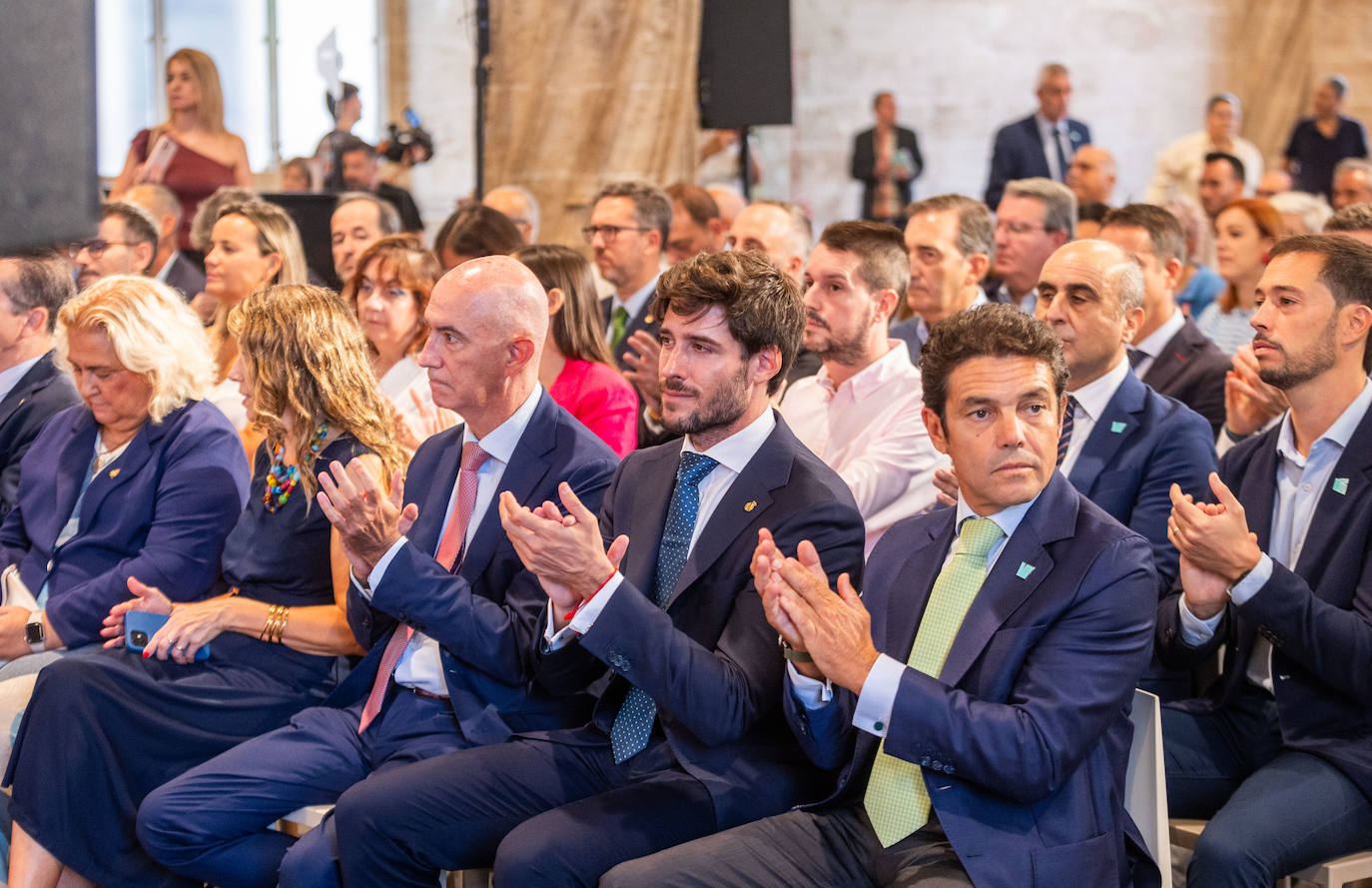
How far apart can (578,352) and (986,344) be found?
6.37 feet

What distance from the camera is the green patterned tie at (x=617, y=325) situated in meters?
5.88

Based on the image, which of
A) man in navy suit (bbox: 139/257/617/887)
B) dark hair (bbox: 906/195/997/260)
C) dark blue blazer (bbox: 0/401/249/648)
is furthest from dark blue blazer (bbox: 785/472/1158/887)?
dark hair (bbox: 906/195/997/260)

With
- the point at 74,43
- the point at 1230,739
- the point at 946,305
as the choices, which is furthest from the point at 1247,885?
the point at 946,305

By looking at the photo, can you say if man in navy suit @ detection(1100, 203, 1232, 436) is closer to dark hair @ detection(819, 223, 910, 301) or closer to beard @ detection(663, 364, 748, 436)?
dark hair @ detection(819, 223, 910, 301)

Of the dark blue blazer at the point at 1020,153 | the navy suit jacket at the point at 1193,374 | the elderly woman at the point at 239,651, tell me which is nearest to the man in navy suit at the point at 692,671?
the elderly woman at the point at 239,651

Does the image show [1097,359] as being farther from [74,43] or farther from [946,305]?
[74,43]

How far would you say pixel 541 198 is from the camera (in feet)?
24.2

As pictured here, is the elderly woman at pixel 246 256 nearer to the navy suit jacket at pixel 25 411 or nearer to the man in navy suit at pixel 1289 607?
the navy suit jacket at pixel 25 411

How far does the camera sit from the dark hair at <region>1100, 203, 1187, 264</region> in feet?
16.2

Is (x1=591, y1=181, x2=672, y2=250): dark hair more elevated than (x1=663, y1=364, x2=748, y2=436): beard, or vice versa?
(x1=591, y1=181, x2=672, y2=250): dark hair

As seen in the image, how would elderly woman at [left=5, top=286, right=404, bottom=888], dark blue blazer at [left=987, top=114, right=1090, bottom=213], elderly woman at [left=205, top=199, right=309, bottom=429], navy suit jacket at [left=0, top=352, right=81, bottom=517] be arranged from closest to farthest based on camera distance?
elderly woman at [left=5, top=286, right=404, bottom=888] → navy suit jacket at [left=0, top=352, right=81, bottom=517] → elderly woman at [left=205, top=199, right=309, bottom=429] → dark blue blazer at [left=987, top=114, right=1090, bottom=213]

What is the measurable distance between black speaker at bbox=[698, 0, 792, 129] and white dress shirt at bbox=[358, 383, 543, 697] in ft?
15.1

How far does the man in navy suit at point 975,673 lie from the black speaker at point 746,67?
5.08m

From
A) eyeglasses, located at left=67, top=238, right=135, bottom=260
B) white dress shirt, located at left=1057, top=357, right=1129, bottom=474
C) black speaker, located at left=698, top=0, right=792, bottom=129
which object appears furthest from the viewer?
black speaker, located at left=698, top=0, right=792, bottom=129
